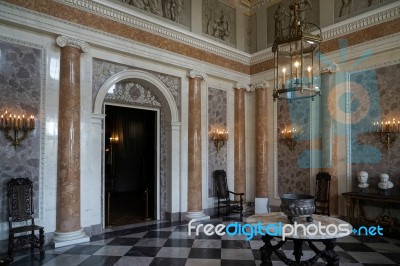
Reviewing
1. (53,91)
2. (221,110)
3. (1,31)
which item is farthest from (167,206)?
(1,31)

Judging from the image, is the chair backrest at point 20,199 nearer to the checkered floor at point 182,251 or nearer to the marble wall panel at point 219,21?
the checkered floor at point 182,251

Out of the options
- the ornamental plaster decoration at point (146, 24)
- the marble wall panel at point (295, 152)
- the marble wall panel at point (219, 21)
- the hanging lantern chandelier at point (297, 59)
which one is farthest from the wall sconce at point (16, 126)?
the marble wall panel at point (295, 152)

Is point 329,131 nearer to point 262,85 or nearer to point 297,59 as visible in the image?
point 262,85

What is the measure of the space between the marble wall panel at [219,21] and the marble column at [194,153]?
155 centimetres

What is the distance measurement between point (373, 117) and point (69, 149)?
21.3 ft

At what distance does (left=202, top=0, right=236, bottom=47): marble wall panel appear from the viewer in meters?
8.92

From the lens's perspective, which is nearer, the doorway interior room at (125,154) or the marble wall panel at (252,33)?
the marble wall panel at (252,33)

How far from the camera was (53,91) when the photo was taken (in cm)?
600

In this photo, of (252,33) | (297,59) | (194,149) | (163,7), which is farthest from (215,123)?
(297,59)

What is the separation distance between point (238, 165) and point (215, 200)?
4.14ft

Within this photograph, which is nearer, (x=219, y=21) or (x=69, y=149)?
(x=69, y=149)

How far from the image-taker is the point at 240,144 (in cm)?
941

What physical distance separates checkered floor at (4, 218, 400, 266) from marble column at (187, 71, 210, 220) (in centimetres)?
134

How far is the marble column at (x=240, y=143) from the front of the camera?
932 centimetres
